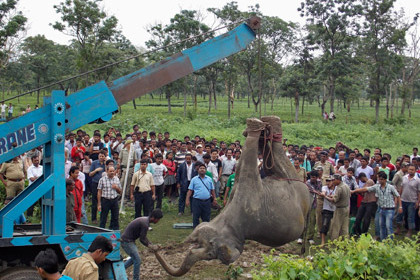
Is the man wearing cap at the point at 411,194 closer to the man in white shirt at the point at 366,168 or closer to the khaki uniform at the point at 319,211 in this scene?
the man in white shirt at the point at 366,168

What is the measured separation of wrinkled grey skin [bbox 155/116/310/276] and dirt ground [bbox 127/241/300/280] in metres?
2.60

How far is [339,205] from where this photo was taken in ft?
32.6

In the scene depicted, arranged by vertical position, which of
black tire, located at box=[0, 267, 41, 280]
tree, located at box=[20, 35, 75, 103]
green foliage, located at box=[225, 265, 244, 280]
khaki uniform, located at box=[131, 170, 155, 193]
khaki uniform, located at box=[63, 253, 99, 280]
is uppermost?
tree, located at box=[20, 35, 75, 103]

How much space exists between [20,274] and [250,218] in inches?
127

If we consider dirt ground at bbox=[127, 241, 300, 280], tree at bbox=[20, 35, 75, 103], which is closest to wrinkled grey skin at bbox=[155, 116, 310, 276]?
dirt ground at bbox=[127, 241, 300, 280]

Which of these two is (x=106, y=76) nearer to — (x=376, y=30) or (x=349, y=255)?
(x=376, y=30)

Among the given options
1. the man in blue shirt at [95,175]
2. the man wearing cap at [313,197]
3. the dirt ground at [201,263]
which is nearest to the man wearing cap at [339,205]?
the man wearing cap at [313,197]

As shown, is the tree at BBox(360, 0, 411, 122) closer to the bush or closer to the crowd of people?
the crowd of people

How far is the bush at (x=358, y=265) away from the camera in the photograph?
448 centimetres

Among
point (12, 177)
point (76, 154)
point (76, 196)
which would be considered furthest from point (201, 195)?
point (12, 177)

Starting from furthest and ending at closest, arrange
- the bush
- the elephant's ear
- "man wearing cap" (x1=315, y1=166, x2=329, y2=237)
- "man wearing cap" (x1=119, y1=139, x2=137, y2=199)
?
"man wearing cap" (x1=119, y1=139, x2=137, y2=199)
"man wearing cap" (x1=315, y1=166, x2=329, y2=237)
the elephant's ear
the bush

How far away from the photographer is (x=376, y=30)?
34188 millimetres

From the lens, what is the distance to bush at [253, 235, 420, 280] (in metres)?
4.48

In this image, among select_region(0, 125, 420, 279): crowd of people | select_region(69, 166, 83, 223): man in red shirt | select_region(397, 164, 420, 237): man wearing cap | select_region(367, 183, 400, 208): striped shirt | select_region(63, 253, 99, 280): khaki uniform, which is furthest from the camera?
select_region(397, 164, 420, 237): man wearing cap
